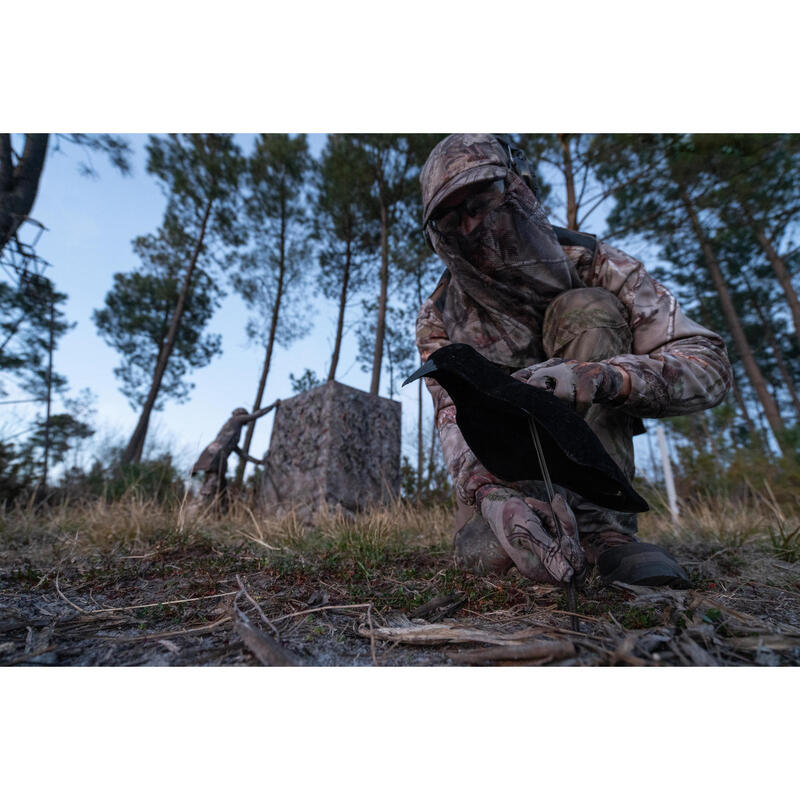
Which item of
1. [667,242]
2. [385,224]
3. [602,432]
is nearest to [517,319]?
[602,432]

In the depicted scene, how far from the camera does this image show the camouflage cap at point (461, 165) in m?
1.44

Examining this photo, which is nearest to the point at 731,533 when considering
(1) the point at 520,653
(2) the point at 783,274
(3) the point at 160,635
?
(1) the point at 520,653

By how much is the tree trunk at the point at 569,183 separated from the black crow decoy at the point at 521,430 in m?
5.23

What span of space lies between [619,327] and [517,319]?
400 mm

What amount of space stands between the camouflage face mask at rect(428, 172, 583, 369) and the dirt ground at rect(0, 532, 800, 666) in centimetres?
95

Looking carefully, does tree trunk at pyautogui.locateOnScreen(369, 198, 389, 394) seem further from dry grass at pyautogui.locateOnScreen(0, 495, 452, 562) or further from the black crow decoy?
the black crow decoy

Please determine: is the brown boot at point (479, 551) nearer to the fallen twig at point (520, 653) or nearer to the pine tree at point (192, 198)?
the fallen twig at point (520, 653)

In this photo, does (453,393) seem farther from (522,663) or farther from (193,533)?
(193,533)

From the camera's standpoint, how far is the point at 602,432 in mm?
1606

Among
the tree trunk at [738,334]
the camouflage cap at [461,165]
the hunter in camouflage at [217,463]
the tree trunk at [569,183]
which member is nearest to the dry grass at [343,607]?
the camouflage cap at [461,165]

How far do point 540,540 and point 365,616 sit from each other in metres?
0.46

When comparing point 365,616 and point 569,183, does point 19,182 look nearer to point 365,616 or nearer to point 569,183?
point 365,616

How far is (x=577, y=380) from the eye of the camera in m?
1.11

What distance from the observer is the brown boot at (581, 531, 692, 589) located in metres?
1.24
